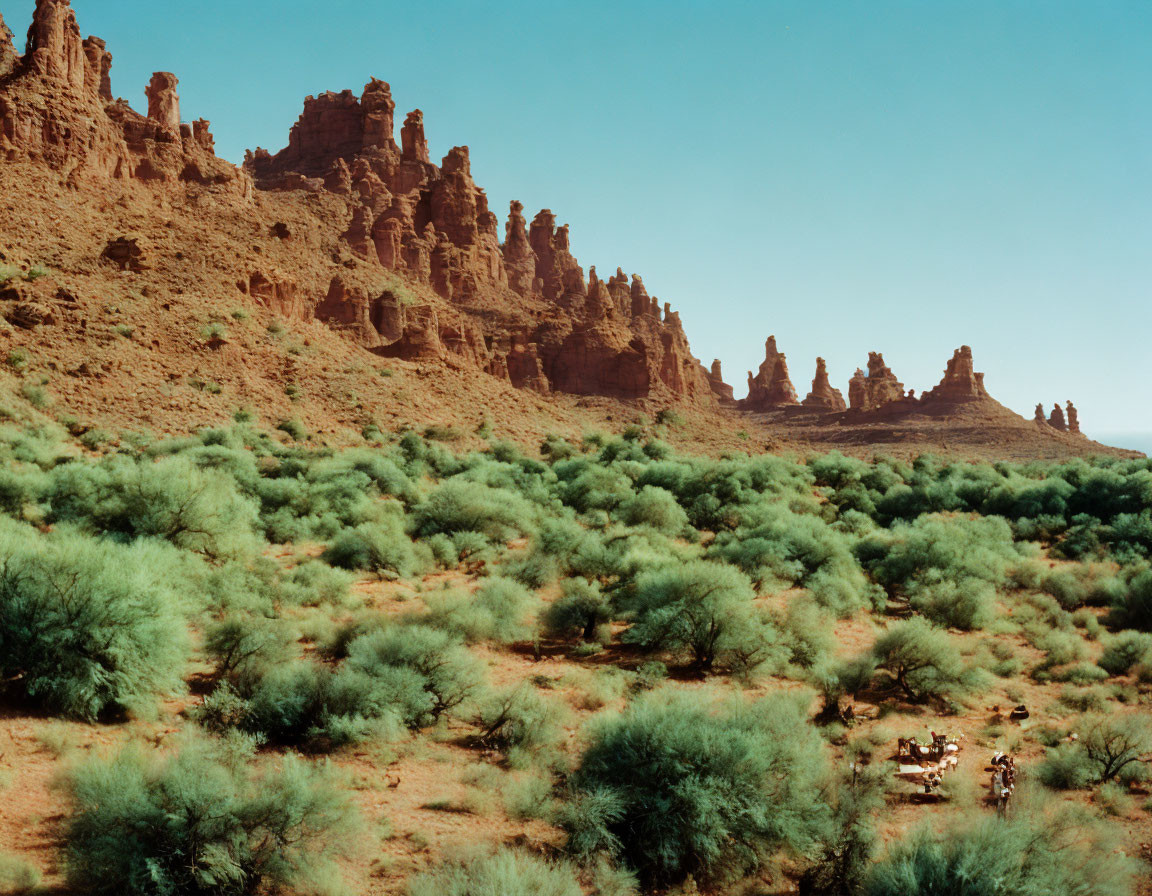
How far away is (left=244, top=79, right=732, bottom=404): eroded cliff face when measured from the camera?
65.1m

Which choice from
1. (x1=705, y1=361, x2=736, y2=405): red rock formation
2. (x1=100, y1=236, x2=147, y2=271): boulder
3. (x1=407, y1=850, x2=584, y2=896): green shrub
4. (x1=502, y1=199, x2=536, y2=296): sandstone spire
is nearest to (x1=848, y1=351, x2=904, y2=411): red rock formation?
(x1=705, y1=361, x2=736, y2=405): red rock formation

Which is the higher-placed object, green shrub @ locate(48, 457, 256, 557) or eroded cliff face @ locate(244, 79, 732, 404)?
eroded cliff face @ locate(244, 79, 732, 404)

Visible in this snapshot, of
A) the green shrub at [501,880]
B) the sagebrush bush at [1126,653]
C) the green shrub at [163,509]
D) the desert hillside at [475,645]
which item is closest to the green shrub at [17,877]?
the desert hillside at [475,645]

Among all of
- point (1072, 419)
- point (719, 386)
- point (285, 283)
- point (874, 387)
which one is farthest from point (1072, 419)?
point (285, 283)

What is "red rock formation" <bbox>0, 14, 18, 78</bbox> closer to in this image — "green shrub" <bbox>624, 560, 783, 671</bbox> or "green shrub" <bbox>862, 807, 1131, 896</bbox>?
"green shrub" <bbox>624, 560, 783, 671</bbox>

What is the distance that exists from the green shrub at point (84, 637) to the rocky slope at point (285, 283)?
1097 inches

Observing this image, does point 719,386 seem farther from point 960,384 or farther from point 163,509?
point 163,509

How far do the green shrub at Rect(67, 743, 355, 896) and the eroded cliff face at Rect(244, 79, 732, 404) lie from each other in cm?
5142

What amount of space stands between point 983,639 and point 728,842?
11689 mm

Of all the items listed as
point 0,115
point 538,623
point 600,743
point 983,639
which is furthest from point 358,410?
point 600,743

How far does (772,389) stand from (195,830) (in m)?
125

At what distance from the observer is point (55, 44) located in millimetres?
49594

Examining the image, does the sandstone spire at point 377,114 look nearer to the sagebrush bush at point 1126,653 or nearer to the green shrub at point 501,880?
the sagebrush bush at point 1126,653

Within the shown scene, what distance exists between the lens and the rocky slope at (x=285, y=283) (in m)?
40.6
